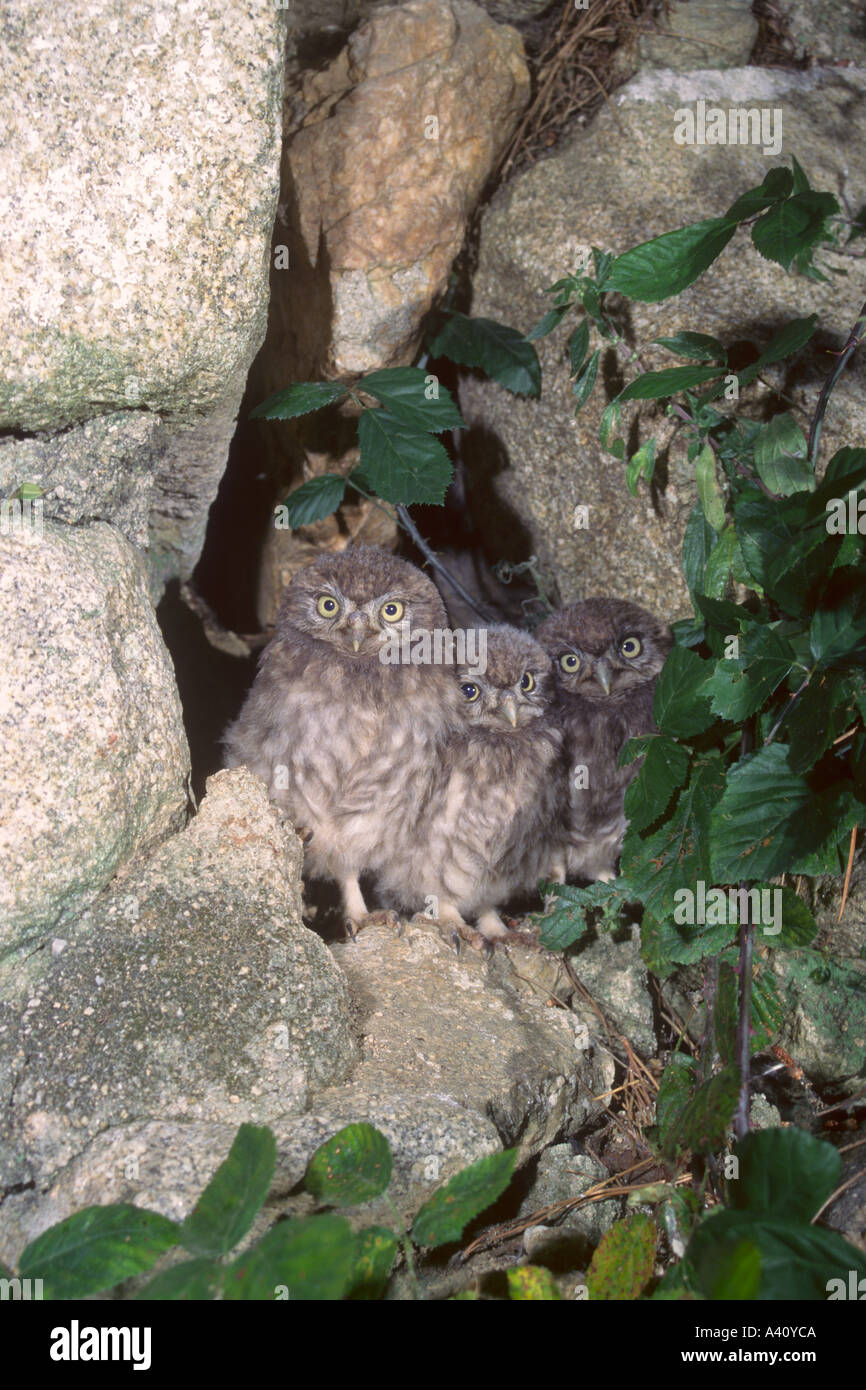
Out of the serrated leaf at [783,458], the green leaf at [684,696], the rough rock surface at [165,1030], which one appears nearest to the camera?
the rough rock surface at [165,1030]

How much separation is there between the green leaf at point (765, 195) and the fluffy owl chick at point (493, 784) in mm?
1486

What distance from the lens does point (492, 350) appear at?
12.5 ft

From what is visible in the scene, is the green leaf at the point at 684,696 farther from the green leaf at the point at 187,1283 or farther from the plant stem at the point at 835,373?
the green leaf at the point at 187,1283

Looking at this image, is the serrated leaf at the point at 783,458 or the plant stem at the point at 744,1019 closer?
the plant stem at the point at 744,1019

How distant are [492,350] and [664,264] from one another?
4.64 feet

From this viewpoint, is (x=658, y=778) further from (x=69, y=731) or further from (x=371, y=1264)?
(x=69, y=731)

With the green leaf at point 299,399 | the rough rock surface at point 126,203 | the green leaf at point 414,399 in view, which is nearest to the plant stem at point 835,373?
the green leaf at point 414,399

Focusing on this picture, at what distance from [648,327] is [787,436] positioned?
1.03 meters

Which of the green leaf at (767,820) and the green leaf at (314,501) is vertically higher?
the green leaf at (314,501)

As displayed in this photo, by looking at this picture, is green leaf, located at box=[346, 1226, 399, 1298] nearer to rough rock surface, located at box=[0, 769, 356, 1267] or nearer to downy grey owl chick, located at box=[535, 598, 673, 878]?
rough rock surface, located at box=[0, 769, 356, 1267]

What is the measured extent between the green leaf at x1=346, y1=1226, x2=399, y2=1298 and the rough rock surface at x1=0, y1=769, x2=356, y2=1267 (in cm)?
39

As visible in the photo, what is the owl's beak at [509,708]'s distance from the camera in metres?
3.41

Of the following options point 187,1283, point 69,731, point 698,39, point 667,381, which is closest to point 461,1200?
point 187,1283

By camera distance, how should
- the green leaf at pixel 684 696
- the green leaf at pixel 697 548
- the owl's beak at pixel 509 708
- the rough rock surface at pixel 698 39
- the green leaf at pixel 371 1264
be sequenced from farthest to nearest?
the rough rock surface at pixel 698 39 < the owl's beak at pixel 509 708 < the green leaf at pixel 697 548 < the green leaf at pixel 684 696 < the green leaf at pixel 371 1264
